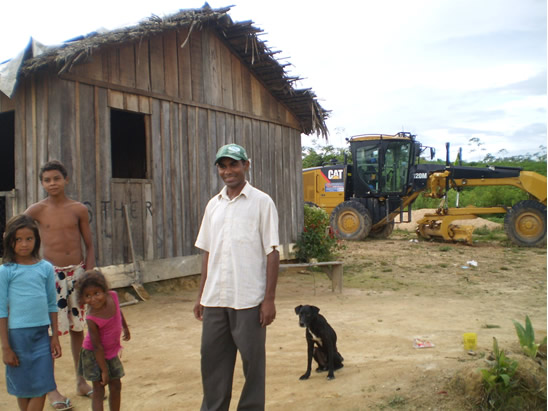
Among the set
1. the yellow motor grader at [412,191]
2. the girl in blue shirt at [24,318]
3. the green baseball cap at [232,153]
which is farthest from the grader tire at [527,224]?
the girl in blue shirt at [24,318]

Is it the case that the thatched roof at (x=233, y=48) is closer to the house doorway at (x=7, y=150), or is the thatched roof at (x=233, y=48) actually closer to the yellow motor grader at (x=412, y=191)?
the house doorway at (x=7, y=150)

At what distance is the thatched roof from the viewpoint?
596cm

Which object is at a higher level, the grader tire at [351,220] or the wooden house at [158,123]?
the wooden house at [158,123]

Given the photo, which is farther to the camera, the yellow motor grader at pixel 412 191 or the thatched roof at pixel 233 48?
the yellow motor grader at pixel 412 191

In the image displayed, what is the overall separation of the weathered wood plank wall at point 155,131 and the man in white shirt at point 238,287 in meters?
4.11

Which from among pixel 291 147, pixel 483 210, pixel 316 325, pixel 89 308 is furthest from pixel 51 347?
pixel 483 210

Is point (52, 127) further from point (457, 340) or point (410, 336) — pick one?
point (457, 340)

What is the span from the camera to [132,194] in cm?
714

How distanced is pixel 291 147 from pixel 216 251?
7480mm

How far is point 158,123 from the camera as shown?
750cm

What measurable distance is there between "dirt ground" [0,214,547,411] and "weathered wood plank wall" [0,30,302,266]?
1.18 metres

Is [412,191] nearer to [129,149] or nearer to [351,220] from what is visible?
[351,220]

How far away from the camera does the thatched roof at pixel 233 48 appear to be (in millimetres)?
5956

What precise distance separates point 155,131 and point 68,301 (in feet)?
13.6
